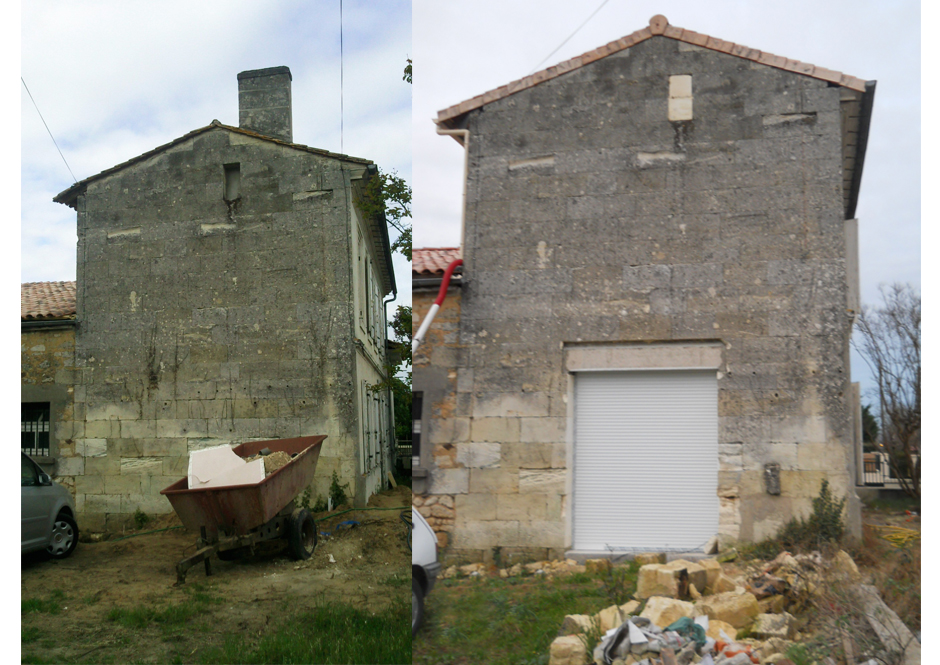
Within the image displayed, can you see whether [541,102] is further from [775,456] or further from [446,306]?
[775,456]

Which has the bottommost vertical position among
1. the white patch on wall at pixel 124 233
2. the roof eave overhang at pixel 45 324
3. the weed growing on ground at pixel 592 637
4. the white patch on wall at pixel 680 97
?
the weed growing on ground at pixel 592 637

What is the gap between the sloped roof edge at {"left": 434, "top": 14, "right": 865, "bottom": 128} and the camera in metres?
3.58

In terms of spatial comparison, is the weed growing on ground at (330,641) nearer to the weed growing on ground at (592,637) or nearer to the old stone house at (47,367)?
the weed growing on ground at (592,637)

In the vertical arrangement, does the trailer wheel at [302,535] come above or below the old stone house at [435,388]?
below

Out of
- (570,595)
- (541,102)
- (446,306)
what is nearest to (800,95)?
(541,102)

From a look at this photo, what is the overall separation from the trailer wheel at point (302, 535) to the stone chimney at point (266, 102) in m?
2.32

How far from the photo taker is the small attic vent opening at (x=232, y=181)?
4391 millimetres

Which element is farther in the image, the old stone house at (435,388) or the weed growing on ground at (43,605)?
the weed growing on ground at (43,605)

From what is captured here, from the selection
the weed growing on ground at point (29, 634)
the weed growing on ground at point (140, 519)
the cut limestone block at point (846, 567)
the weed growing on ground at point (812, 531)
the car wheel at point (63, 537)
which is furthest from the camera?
the weed growing on ground at point (140, 519)

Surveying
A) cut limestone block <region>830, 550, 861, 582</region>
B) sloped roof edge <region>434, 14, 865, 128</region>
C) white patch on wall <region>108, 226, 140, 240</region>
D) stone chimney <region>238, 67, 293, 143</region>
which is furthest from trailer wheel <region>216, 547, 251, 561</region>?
cut limestone block <region>830, 550, 861, 582</region>

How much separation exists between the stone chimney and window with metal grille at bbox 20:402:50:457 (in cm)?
222

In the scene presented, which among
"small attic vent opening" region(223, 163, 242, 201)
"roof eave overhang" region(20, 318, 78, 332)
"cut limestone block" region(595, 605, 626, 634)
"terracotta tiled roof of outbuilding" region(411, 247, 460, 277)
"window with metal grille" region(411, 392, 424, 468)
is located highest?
"small attic vent opening" region(223, 163, 242, 201)

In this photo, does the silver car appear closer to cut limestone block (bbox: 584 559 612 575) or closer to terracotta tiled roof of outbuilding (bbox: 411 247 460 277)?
terracotta tiled roof of outbuilding (bbox: 411 247 460 277)

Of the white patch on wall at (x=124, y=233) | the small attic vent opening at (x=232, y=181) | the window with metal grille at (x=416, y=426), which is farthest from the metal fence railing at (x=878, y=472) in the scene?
the white patch on wall at (x=124, y=233)
